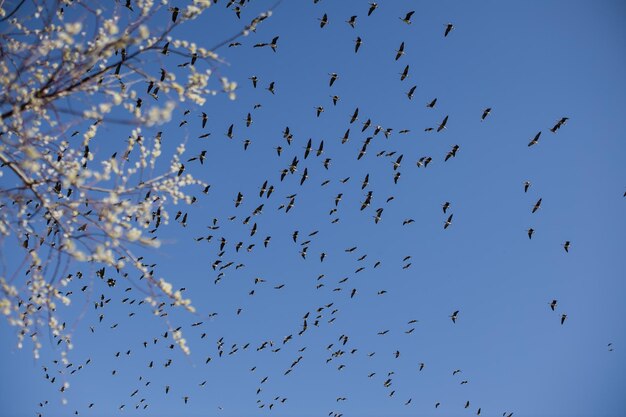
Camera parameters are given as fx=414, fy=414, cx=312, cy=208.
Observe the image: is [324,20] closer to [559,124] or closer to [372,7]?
[372,7]

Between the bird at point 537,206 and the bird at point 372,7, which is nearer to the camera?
the bird at point 372,7

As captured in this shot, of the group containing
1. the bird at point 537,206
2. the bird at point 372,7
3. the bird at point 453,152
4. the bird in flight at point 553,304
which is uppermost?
the bird at point 372,7

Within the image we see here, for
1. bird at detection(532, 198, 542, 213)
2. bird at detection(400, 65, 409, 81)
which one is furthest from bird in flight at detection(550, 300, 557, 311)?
bird at detection(400, 65, 409, 81)

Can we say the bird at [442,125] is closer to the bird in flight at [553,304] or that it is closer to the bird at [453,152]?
the bird at [453,152]

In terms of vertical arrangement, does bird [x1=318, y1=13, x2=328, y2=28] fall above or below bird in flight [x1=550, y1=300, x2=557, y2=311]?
above

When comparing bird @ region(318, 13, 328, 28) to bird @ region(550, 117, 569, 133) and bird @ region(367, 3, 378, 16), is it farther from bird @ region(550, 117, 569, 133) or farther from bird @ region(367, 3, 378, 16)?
bird @ region(550, 117, 569, 133)

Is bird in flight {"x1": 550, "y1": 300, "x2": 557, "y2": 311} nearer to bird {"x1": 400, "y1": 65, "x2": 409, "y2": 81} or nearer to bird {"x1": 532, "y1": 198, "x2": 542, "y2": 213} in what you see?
bird {"x1": 532, "y1": 198, "x2": 542, "y2": 213}

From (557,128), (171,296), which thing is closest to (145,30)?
(171,296)

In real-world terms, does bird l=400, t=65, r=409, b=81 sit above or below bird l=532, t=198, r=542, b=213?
above

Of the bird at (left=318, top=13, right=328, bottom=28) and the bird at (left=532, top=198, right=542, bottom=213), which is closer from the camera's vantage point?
the bird at (left=318, top=13, right=328, bottom=28)

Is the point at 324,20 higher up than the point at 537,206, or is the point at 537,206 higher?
the point at 324,20

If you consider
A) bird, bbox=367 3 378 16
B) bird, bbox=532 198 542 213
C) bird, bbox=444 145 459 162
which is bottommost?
bird, bbox=532 198 542 213

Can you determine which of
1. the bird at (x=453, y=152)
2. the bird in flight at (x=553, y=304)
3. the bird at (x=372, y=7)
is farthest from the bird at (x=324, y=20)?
the bird in flight at (x=553, y=304)

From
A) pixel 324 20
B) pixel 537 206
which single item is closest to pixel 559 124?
pixel 537 206
